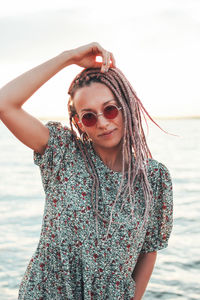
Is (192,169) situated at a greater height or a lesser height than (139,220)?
lesser

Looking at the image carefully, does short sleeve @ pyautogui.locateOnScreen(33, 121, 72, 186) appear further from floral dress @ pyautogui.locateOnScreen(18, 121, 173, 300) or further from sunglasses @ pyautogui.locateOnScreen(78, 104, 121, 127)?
sunglasses @ pyautogui.locateOnScreen(78, 104, 121, 127)

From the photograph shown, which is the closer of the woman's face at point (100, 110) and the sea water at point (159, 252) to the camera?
the woman's face at point (100, 110)

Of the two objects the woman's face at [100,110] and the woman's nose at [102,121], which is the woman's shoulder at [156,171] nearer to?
the woman's face at [100,110]

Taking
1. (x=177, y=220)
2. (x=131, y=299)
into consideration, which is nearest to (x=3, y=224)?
(x=177, y=220)

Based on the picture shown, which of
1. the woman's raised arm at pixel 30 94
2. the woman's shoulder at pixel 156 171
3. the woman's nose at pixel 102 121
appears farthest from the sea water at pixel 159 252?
the woman's raised arm at pixel 30 94

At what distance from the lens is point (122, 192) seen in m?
2.59

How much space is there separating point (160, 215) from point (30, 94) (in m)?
1.01

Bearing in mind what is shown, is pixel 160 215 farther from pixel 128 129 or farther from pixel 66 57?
pixel 66 57

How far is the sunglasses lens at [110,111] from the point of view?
8.27 feet

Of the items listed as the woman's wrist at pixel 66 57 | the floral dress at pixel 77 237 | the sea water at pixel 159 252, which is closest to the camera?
the floral dress at pixel 77 237

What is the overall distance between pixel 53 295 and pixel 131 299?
17.3 inches

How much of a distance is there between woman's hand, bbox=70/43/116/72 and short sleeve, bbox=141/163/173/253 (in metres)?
0.64

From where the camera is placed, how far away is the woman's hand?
256 centimetres

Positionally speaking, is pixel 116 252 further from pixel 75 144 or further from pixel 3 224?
pixel 3 224
